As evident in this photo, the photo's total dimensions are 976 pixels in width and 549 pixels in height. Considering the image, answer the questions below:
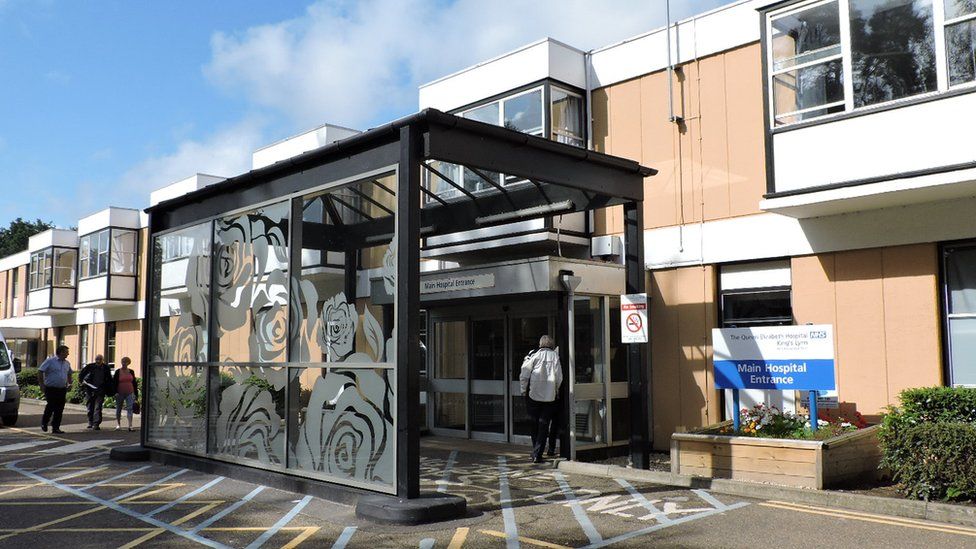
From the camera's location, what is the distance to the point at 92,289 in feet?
95.7

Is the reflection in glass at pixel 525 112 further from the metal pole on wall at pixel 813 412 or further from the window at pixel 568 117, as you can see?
the metal pole on wall at pixel 813 412

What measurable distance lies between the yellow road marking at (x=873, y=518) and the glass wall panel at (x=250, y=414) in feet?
17.8

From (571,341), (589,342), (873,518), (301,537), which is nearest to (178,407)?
(301,537)

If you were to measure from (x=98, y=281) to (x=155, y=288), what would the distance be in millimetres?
18625

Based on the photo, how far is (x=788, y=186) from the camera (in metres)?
10.7

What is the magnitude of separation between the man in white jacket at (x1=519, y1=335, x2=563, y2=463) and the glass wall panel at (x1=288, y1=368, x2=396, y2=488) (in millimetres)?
3599

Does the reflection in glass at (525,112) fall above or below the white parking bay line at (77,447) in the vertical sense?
above

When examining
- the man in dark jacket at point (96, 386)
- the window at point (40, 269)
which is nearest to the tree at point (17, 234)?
the window at point (40, 269)

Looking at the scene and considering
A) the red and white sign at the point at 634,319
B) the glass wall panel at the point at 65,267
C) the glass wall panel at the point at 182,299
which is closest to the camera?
the red and white sign at the point at 634,319

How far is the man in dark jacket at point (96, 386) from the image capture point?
56.5 ft

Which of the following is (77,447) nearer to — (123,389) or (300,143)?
(123,389)

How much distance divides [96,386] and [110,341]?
13.9 m

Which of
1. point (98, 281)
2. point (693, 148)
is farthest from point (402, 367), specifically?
point (98, 281)

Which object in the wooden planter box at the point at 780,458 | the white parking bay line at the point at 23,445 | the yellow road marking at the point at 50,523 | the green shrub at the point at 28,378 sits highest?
the green shrub at the point at 28,378
